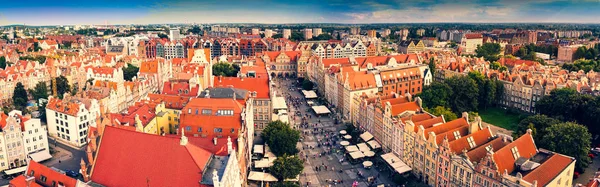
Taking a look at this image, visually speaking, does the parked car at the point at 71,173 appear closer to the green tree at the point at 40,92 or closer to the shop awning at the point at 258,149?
the shop awning at the point at 258,149

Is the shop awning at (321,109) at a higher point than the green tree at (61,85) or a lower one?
lower

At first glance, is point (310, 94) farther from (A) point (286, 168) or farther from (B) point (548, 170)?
(B) point (548, 170)

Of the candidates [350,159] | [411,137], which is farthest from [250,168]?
[411,137]

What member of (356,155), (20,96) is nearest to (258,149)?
(356,155)

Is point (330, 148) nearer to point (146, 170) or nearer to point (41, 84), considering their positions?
point (146, 170)

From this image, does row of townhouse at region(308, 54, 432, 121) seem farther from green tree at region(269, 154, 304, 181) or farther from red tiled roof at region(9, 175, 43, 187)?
red tiled roof at region(9, 175, 43, 187)

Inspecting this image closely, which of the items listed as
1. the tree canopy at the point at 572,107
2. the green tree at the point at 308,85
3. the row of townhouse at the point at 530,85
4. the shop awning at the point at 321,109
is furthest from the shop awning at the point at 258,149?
the row of townhouse at the point at 530,85

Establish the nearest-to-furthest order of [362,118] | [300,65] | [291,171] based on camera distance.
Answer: [291,171] < [362,118] < [300,65]
